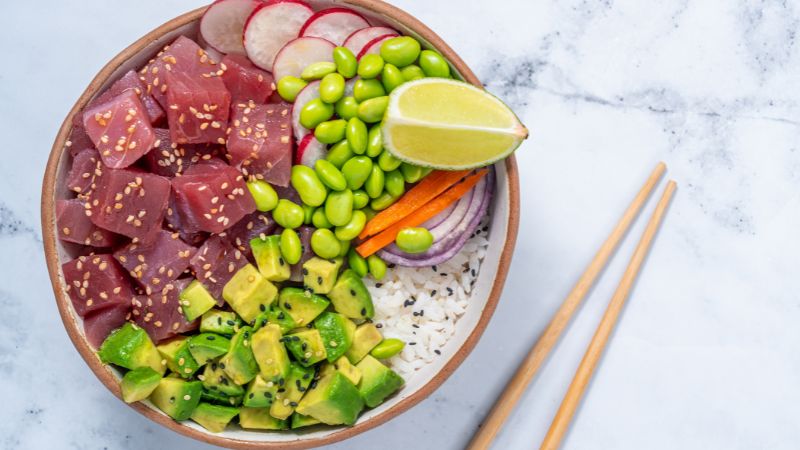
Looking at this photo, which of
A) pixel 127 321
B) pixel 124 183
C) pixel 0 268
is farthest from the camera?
pixel 0 268

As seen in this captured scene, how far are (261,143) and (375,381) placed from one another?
79 centimetres

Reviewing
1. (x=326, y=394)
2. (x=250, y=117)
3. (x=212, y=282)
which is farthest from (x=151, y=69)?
(x=326, y=394)

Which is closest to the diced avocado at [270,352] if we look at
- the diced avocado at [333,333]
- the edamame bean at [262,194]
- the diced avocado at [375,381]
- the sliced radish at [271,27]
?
the diced avocado at [333,333]

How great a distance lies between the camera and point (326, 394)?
2.43 meters

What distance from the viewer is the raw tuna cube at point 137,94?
8.20 feet

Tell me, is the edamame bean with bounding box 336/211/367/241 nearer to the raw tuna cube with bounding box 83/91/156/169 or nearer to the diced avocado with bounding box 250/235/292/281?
the diced avocado with bounding box 250/235/292/281

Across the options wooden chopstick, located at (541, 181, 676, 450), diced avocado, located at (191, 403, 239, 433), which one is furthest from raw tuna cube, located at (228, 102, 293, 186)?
wooden chopstick, located at (541, 181, 676, 450)

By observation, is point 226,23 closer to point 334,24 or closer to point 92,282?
point 334,24

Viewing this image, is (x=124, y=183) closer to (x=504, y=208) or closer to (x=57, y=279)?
(x=57, y=279)

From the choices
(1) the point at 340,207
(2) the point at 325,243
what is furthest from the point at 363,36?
(2) the point at 325,243

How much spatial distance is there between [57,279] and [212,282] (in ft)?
1.50

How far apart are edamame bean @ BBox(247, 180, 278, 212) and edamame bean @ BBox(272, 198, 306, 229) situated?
0.03 m

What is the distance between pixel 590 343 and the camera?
3.01 metres

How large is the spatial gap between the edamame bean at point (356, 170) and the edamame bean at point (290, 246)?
228mm
